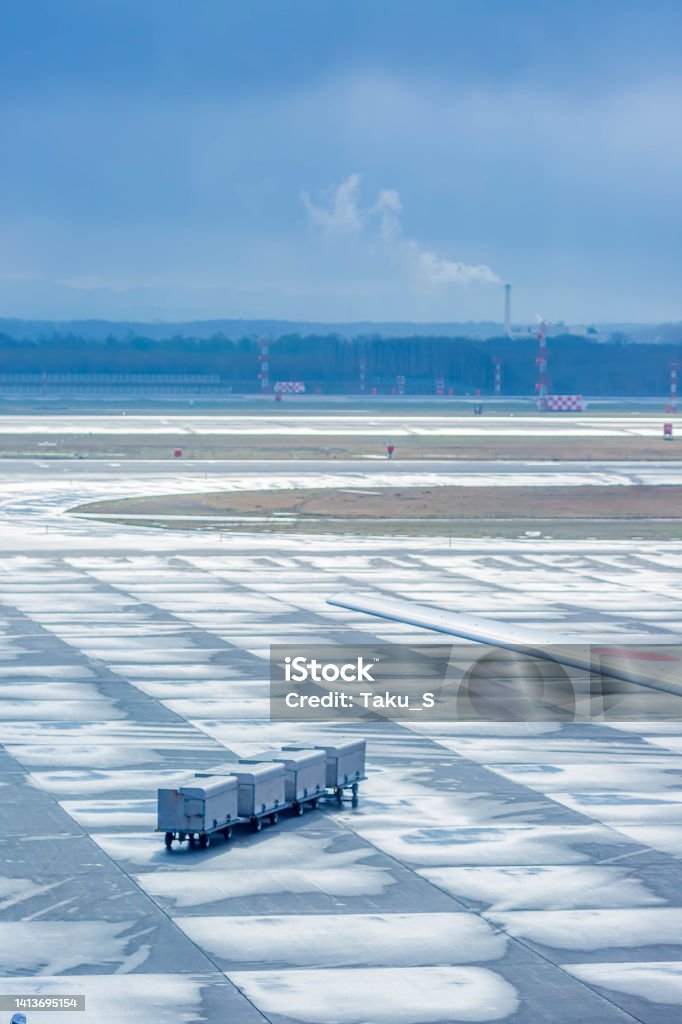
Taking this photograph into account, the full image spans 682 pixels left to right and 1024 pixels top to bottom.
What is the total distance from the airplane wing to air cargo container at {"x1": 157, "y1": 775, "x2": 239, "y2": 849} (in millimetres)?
6963

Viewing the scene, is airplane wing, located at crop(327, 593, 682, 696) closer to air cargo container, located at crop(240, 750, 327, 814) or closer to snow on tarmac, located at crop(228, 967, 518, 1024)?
air cargo container, located at crop(240, 750, 327, 814)

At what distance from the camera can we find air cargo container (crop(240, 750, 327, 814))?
91.4ft

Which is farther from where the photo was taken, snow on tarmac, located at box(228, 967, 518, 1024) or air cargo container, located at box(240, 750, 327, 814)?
air cargo container, located at box(240, 750, 327, 814)

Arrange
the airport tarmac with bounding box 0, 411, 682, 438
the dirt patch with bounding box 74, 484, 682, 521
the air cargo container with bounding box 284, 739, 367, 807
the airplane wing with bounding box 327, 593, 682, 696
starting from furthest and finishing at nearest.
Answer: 1. the airport tarmac with bounding box 0, 411, 682, 438
2. the dirt patch with bounding box 74, 484, 682, 521
3. the air cargo container with bounding box 284, 739, 367, 807
4. the airplane wing with bounding box 327, 593, 682, 696

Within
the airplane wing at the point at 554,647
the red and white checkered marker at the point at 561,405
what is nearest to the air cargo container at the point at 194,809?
the airplane wing at the point at 554,647

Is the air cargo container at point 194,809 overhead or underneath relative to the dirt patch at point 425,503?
underneath

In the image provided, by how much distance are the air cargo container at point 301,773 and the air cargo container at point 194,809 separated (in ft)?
5.10

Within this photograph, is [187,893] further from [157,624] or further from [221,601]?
[221,601]

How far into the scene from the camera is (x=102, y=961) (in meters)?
20.8

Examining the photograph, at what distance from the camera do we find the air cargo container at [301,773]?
2784 cm

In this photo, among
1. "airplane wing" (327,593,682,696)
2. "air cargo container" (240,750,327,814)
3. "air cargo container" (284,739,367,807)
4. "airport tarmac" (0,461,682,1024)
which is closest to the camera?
"airport tarmac" (0,461,682,1024)

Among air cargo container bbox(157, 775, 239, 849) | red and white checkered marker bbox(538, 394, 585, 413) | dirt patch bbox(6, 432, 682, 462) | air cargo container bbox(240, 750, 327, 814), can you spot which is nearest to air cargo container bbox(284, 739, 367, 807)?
air cargo container bbox(240, 750, 327, 814)

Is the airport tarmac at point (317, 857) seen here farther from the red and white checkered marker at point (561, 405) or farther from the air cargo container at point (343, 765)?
the red and white checkered marker at point (561, 405)

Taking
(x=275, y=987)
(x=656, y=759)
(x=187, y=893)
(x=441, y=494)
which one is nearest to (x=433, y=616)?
(x=656, y=759)
